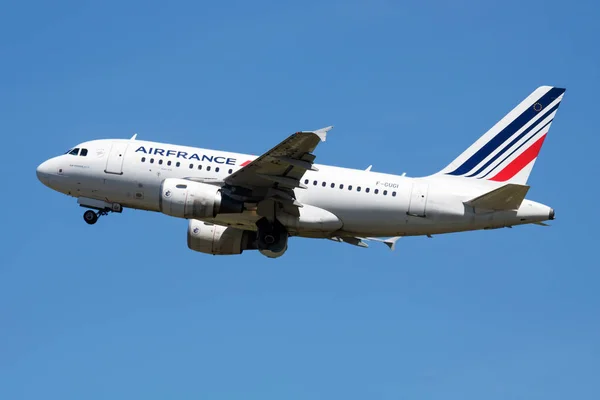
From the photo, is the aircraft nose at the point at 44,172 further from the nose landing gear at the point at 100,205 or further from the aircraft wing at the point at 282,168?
the aircraft wing at the point at 282,168

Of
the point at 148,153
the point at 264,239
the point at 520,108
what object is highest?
the point at 520,108

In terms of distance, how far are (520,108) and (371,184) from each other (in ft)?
27.7

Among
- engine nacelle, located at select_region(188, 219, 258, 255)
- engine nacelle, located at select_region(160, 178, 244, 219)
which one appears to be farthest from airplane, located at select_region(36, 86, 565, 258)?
engine nacelle, located at select_region(188, 219, 258, 255)

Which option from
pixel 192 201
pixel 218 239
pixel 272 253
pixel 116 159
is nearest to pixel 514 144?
pixel 272 253

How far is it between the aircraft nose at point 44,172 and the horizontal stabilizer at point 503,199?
65.5 ft

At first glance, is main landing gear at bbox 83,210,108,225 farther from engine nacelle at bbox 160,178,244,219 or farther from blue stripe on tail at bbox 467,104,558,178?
blue stripe on tail at bbox 467,104,558,178

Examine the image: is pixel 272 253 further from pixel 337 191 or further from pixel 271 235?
pixel 337 191

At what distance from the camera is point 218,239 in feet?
179

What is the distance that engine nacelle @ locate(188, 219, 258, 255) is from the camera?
178 ft

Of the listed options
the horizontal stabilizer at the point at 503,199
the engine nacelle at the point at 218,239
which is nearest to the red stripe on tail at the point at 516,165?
the horizontal stabilizer at the point at 503,199

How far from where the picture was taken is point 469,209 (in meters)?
49.6

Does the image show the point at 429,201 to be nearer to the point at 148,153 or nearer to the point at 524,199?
the point at 524,199

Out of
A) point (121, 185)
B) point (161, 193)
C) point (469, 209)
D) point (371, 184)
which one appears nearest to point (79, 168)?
point (121, 185)

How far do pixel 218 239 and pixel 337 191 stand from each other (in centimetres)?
734
